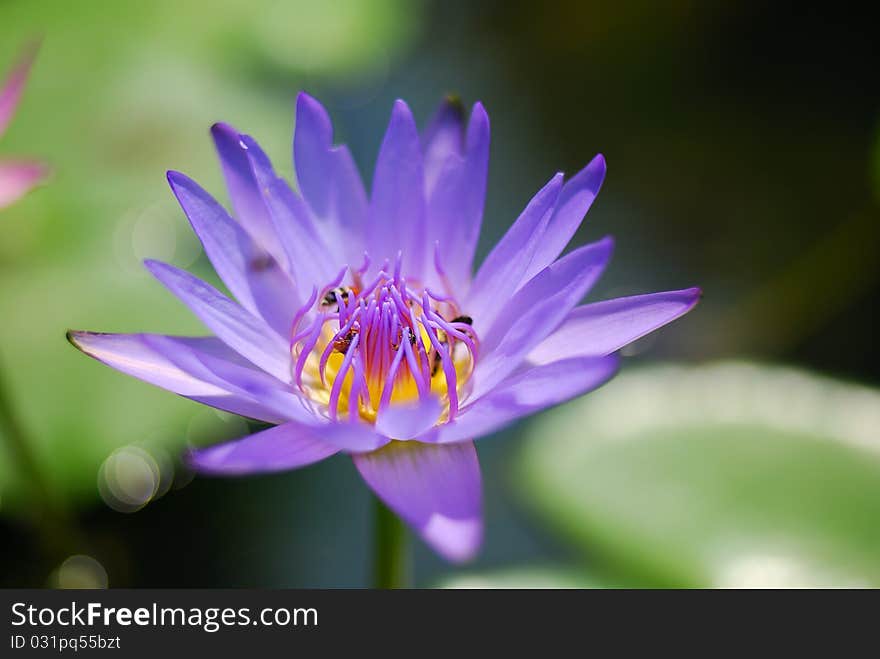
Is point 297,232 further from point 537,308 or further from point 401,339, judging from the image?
point 537,308

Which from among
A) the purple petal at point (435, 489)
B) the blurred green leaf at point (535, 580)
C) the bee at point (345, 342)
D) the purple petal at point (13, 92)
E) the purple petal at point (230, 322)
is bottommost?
the purple petal at point (435, 489)

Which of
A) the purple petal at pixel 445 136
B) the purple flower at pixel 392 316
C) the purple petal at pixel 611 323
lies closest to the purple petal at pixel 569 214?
the purple flower at pixel 392 316

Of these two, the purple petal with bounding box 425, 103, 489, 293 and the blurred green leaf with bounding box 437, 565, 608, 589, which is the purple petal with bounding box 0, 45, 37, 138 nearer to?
the purple petal with bounding box 425, 103, 489, 293

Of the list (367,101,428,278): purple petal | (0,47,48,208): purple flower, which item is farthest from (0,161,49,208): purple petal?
(367,101,428,278): purple petal

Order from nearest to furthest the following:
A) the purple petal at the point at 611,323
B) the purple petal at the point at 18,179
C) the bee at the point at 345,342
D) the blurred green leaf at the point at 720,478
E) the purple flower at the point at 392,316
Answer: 1. the purple flower at the point at 392,316
2. the purple petal at the point at 611,323
3. the bee at the point at 345,342
4. the purple petal at the point at 18,179
5. the blurred green leaf at the point at 720,478

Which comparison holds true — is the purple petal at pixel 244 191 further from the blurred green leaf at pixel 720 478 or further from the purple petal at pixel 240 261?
the blurred green leaf at pixel 720 478

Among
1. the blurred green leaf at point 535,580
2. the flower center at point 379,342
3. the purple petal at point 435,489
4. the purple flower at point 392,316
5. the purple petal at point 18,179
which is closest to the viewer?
the purple petal at point 435,489

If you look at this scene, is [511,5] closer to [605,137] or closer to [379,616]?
[605,137]
